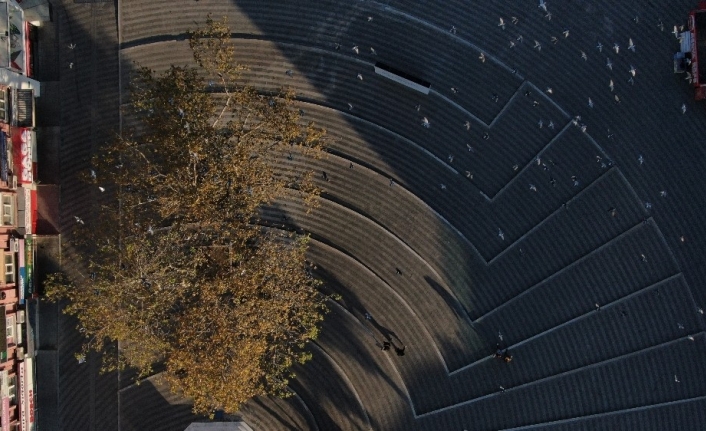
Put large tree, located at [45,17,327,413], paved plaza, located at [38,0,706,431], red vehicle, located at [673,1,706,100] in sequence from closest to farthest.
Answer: large tree, located at [45,17,327,413], red vehicle, located at [673,1,706,100], paved plaza, located at [38,0,706,431]

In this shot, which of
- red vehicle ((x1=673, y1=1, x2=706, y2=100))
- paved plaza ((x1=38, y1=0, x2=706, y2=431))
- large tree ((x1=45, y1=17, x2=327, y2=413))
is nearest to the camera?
large tree ((x1=45, y1=17, x2=327, y2=413))

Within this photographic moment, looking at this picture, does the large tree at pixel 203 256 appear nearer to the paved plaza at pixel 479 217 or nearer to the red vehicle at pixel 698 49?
the paved plaza at pixel 479 217

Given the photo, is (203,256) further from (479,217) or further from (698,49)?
(698,49)

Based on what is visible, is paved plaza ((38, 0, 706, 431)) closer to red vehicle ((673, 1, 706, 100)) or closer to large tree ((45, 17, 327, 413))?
red vehicle ((673, 1, 706, 100))


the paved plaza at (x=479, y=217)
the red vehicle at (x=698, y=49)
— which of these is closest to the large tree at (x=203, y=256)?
the paved plaza at (x=479, y=217)

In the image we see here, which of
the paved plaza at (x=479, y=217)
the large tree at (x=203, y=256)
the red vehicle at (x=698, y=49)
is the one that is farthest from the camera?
the paved plaza at (x=479, y=217)

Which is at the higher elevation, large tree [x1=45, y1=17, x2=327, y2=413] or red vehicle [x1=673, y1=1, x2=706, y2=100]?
red vehicle [x1=673, y1=1, x2=706, y2=100]

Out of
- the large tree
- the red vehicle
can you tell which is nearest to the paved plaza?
the red vehicle

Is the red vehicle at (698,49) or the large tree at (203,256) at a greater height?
the red vehicle at (698,49)
